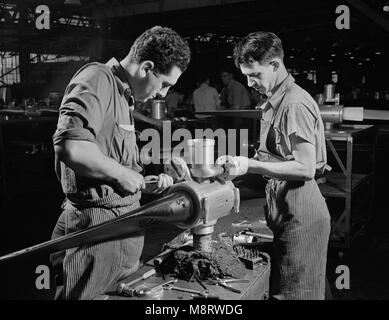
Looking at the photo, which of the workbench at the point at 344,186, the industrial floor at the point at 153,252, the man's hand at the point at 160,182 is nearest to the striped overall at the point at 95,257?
the man's hand at the point at 160,182

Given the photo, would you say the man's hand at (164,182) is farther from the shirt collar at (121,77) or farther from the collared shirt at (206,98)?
the collared shirt at (206,98)

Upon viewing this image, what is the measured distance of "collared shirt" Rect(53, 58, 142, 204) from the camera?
1.32 m

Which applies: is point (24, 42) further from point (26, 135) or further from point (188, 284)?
point (188, 284)

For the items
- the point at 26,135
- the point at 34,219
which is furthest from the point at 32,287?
the point at 26,135

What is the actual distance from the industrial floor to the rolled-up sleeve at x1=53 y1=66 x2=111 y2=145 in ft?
4.78

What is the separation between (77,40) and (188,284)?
11794mm

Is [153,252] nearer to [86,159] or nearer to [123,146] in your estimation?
[123,146]

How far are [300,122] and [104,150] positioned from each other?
763mm

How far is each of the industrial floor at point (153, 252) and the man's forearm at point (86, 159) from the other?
4.71ft

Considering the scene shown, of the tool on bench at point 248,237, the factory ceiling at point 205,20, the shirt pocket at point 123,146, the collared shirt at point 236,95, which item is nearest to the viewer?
the shirt pocket at point 123,146

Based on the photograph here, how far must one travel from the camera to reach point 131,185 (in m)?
1.34

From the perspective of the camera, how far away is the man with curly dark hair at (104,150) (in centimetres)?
131

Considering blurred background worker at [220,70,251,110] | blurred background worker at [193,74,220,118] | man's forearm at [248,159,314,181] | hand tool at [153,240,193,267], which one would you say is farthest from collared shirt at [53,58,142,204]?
blurred background worker at [193,74,220,118]
